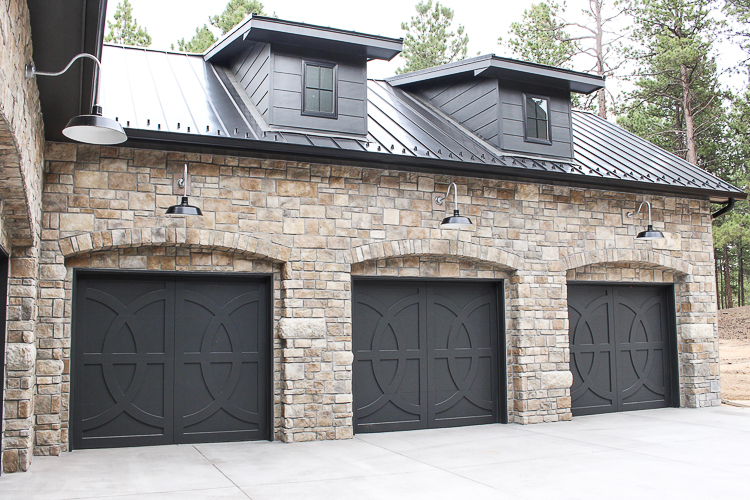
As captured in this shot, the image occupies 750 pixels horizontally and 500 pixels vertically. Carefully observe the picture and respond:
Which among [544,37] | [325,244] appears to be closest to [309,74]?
[325,244]

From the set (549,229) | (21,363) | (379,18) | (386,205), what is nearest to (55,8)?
(21,363)

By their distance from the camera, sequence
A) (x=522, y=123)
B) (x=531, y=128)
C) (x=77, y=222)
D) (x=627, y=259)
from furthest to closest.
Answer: (x=531, y=128) → (x=522, y=123) → (x=627, y=259) → (x=77, y=222)

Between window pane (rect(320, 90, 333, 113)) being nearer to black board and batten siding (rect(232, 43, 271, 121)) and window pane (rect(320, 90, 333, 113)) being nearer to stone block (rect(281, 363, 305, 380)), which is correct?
black board and batten siding (rect(232, 43, 271, 121))

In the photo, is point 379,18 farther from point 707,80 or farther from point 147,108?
point 147,108

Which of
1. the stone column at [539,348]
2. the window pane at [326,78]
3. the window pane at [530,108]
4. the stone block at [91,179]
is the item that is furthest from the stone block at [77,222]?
the window pane at [530,108]

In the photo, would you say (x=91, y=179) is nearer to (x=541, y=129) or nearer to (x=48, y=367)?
(x=48, y=367)

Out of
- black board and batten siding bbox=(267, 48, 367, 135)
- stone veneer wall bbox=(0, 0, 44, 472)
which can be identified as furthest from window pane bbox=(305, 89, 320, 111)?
stone veneer wall bbox=(0, 0, 44, 472)

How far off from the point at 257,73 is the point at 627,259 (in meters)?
6.61

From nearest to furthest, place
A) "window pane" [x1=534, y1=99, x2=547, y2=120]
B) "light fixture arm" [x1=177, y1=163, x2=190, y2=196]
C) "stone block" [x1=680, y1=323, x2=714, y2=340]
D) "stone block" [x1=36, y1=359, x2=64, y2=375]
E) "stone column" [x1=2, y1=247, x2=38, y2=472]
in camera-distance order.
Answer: "stone column" [x1=2, y1=247, x2=38, y2=472] → "stone block" [x1=36, y1=359, x2=64, y2=375] → "light fixture arm" [x1=177, y1=163, x2=190, y2=196] → "window pane" [x1=534, y1=99, x2=547, y2=120] → "stone block" [x1=680, y1=323, x2=714, y2=340]

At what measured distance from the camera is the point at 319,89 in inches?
365

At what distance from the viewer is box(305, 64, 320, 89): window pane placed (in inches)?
364

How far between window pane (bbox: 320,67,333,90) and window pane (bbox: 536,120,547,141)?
374 centimetres

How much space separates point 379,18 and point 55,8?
52213 mm

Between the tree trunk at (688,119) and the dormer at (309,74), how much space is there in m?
17.0
